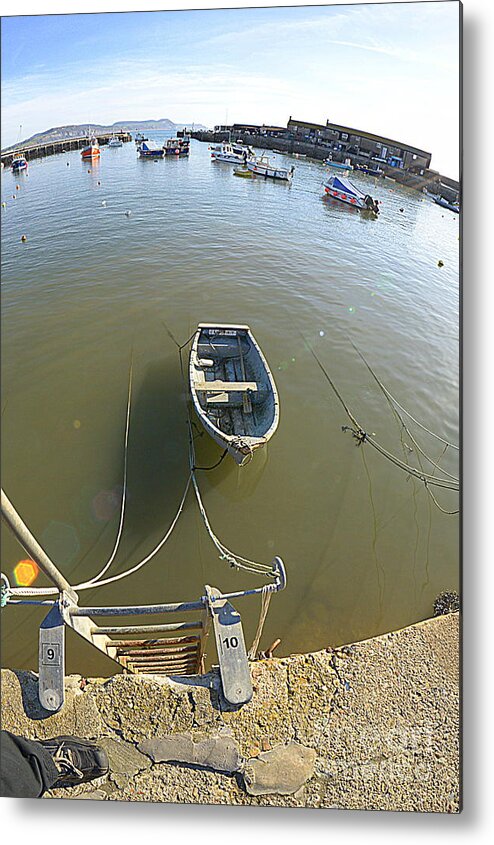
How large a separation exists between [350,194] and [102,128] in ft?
6.92

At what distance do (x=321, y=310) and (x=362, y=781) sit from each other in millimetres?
3710

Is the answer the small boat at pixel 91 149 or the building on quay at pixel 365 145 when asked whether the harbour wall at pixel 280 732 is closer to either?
the building on quay at pixel 365 145

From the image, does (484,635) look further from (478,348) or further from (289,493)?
(289,493)

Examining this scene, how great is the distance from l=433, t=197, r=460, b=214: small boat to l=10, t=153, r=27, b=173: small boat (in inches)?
91.3

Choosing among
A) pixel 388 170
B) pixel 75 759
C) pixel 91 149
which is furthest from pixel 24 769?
pixel 91 149

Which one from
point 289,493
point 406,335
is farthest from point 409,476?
point 406,335

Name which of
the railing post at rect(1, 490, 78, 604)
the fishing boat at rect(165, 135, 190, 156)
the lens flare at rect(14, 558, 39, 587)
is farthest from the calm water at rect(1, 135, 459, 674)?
the fishing boat at rect(165, 135, 190, 156)

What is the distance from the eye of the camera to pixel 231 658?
2.28 m

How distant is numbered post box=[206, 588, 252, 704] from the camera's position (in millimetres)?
2274

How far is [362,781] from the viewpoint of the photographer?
2162 mm

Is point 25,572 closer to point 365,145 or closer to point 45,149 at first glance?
point 45,149

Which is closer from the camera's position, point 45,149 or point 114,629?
point 114,629

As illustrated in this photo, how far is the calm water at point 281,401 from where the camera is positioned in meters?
2.81

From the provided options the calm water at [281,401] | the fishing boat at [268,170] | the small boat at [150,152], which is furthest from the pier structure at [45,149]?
the fishing boat at [268,170]
